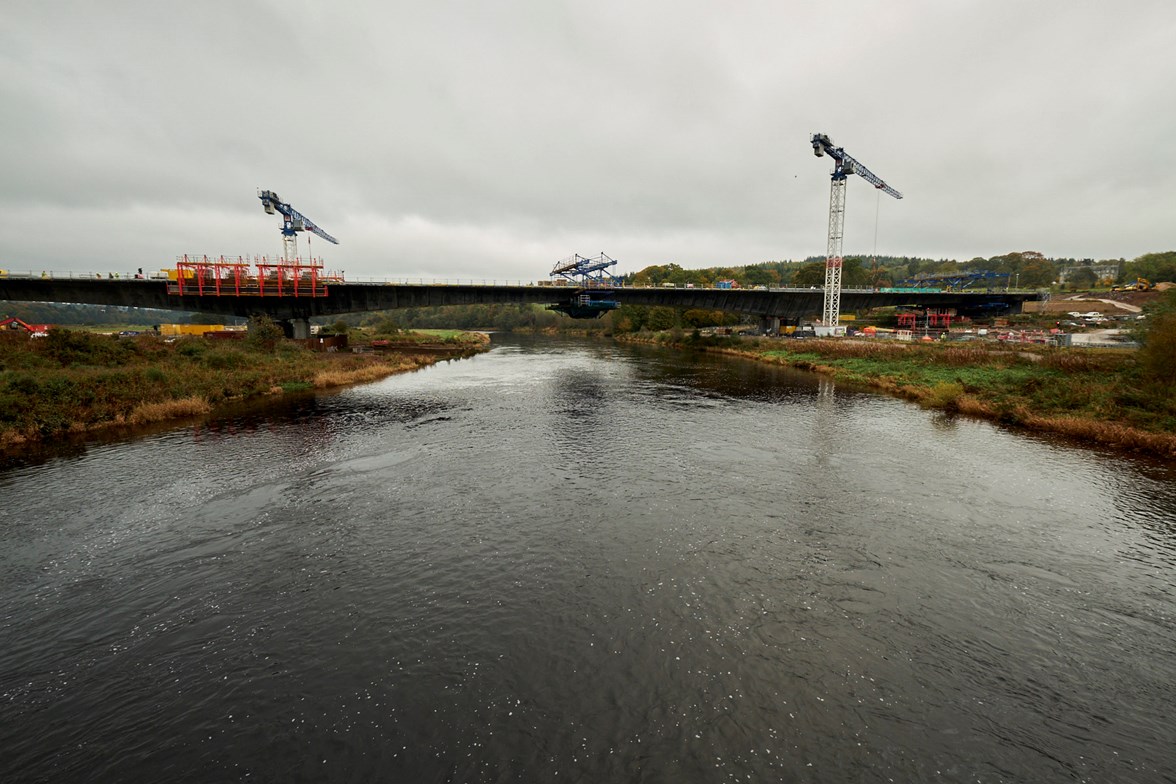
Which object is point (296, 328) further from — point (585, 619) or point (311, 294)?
point (585, 619)

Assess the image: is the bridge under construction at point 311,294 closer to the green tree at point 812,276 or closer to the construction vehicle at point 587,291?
the construction vehicle at point 587,291

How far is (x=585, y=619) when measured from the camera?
1303 cm

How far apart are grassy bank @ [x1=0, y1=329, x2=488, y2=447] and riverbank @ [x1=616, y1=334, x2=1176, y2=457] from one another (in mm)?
60459

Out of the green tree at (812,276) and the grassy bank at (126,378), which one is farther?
the green tree at (812,276)

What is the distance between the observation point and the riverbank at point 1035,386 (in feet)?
95.1

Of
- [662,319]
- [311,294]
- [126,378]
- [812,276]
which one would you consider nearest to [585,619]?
[126,378]

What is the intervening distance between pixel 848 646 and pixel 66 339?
5883cm

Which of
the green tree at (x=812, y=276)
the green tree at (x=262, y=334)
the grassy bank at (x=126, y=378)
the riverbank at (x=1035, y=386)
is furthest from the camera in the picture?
the green tree at (x=812, y=276)

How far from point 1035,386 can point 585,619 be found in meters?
44.7

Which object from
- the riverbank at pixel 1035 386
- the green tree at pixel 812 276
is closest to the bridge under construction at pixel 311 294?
the riverbank at pixel 1035 386

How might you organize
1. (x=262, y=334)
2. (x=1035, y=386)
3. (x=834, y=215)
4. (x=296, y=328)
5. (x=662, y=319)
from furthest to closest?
(x=662, y=319), (x=834, y=215), (x=296, y=328), (x=262, y=334), (x=1035, y=386)

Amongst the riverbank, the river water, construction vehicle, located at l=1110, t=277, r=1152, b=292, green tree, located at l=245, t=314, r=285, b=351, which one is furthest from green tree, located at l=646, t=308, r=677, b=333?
construction vehicle, located at l=1110, t=277, r=1152, b=292

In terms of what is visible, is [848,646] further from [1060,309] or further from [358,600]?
[1060,309]

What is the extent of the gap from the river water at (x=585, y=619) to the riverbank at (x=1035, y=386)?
16.6ft
